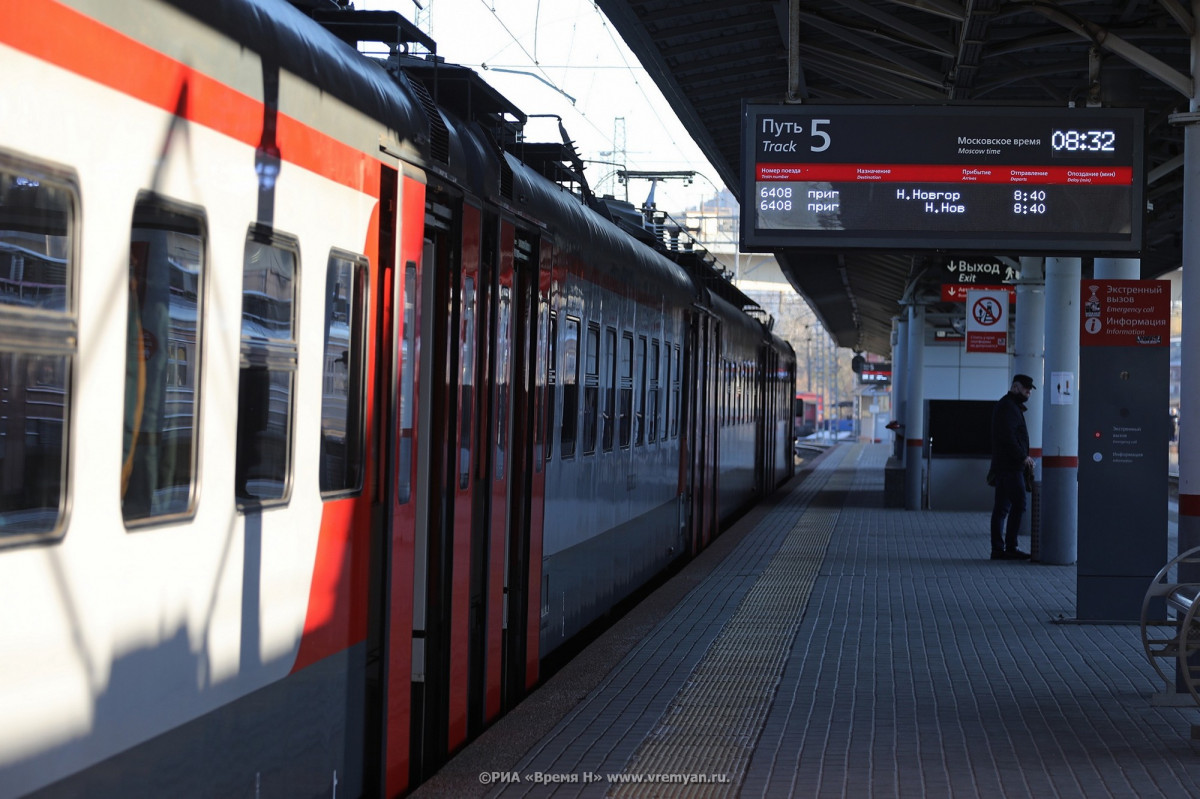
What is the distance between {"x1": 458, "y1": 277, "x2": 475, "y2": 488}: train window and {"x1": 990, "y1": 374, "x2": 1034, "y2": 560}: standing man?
10.6 meters

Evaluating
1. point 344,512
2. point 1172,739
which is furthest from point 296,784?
point 1172,739

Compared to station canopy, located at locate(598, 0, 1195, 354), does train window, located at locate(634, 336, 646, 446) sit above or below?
below

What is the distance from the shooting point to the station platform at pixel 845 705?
6.36 meters

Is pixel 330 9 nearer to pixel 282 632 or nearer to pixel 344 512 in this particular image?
pixel 344 512

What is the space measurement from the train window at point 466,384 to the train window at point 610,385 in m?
3.69

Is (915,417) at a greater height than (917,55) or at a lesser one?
lesser

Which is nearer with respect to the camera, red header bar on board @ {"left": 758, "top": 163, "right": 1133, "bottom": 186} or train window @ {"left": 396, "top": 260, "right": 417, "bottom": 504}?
train window @ {"left": 396, "top": 260, "right": 417, "bottom": 504}

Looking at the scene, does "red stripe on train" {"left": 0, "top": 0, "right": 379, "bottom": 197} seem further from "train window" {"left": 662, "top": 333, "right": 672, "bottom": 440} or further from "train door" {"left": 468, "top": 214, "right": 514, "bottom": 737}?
"train window" {"left": 662, "top": 333, "right": 672, "bottom": 440}

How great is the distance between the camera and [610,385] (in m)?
10.6

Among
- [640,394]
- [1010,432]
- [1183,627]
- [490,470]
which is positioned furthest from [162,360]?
[1010,432]

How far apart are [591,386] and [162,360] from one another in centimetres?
613

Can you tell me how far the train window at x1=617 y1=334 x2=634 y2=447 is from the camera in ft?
36.3

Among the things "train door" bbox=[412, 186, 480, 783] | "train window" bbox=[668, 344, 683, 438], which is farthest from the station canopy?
"train door" bbox=[412, 186, 480, 783]

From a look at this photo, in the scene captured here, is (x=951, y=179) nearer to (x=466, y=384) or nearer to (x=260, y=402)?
(x=466, y=384)
